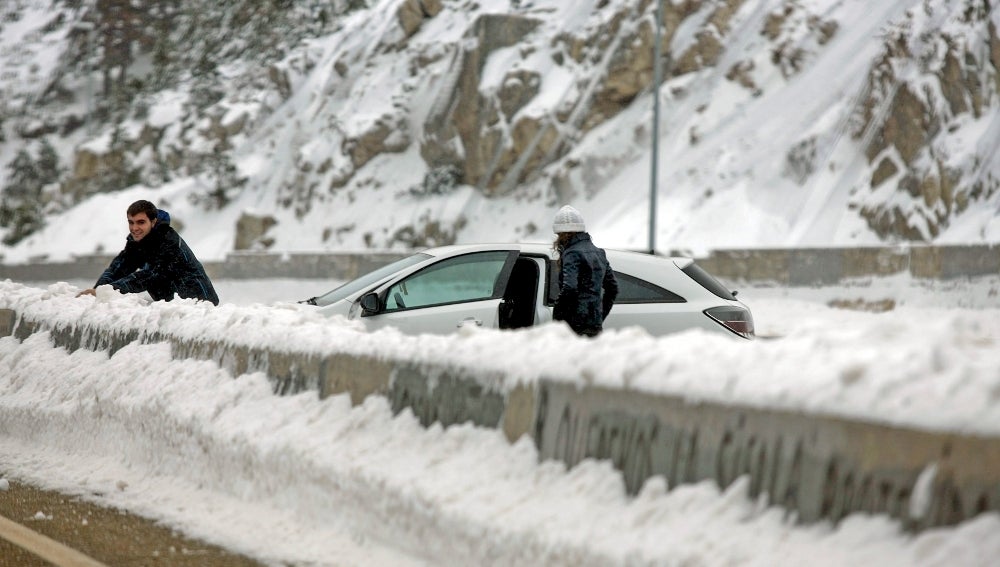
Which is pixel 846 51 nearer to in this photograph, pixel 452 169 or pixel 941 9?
pixel 941 9

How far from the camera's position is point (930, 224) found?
33500 millimetres

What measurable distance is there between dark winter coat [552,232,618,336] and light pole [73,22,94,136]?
7297 centimetres

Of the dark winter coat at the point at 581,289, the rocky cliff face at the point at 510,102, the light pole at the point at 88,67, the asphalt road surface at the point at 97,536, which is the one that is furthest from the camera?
the light pole at the point at 88,67

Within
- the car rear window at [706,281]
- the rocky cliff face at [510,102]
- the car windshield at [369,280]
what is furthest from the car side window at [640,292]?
the rocky cliff face at [510,102]

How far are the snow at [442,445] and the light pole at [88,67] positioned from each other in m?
72.8

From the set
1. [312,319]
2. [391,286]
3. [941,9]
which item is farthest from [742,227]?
[312,319]

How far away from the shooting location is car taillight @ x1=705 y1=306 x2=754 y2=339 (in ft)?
30.4

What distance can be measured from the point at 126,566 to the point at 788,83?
37.5m

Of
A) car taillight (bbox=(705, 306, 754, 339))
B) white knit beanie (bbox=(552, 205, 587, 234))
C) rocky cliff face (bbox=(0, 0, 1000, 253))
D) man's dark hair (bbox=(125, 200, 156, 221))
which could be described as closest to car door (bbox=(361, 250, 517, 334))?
white knit beanie (bbox=(552, 205, 587, 234))

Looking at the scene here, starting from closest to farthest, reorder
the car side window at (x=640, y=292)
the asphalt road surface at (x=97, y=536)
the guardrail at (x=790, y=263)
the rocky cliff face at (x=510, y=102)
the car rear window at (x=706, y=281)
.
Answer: the asphalt road surface at (x=97, y=536), the car side window at (x=640, y=292), the car rear window at (x=706, y=281), the guardrail at (x=790, y=263), the rocky cliff face at (x=510, y=102)

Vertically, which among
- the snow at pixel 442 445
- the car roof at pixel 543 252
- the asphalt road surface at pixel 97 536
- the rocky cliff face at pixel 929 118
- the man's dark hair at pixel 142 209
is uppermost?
the rocky cliff face at pixel 929 118

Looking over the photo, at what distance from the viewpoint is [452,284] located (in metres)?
10.2

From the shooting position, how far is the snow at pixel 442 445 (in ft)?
11.2

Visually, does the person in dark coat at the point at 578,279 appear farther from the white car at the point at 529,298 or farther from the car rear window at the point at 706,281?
the car rear window at the point at 706,281
